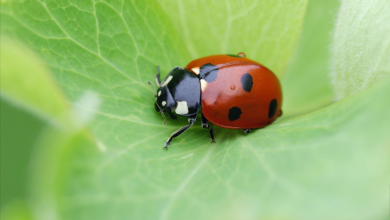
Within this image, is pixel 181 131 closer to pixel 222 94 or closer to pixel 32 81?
pixel 222 94

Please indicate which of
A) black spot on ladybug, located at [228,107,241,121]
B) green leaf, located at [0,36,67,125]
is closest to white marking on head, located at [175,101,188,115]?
black spot on ladybug, located at [228,107,241,121]

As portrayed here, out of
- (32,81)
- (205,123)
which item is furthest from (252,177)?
(32,81)

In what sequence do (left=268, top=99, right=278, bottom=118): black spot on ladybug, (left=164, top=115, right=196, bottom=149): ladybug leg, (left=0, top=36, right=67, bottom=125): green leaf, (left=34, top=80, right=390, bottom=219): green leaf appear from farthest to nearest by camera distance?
(left=268, top=99, right=278, bottom=118): black spot on ladybug
(left=164, top=115, right=196, bottom=149): ladybug leg
(left=0, top=36, right=67, bottom=125): green leaf
(left=34, top=80, right=390, bottom=219): green leaf

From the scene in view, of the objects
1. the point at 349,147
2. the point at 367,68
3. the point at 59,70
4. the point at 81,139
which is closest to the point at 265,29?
the point at 367,68

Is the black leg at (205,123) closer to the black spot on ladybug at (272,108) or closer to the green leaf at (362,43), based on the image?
the black spot on ladybug at (272,108)

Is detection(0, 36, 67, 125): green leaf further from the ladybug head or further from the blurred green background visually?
the ladybug head

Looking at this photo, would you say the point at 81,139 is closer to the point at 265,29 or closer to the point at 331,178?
the point at 331,178
